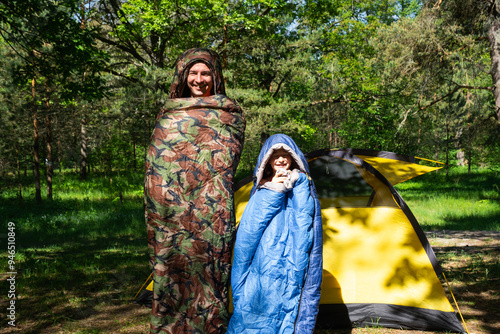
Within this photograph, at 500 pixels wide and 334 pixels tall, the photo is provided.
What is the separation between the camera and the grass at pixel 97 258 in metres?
3.77

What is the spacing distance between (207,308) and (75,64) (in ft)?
15.8

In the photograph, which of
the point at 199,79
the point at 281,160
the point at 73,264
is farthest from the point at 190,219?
the point at 73,264

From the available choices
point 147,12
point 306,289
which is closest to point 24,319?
point 306,289

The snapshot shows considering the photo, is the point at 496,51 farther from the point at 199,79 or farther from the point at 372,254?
the point at 199,79

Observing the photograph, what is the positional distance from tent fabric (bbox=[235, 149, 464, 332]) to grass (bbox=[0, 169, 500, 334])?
283 millimetres

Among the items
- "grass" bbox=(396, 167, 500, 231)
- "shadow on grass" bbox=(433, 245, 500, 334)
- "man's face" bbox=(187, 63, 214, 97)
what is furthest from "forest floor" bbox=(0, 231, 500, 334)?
"grass" bbox=(396, 167, 500, 231)

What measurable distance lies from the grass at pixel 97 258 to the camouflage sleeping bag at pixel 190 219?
148 cm

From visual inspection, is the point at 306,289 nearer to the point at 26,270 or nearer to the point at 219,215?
the point at 219,215

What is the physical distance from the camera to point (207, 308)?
89.7 inches

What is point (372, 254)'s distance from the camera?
3.75m

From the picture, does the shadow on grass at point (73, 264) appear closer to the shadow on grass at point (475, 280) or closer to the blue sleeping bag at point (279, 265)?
the blue sleeping bag at point (279, 265)

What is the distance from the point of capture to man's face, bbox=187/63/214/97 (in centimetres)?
246

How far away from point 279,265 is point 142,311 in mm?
2296

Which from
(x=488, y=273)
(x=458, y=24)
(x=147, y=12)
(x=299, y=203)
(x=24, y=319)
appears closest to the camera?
(x=299, y=203)
